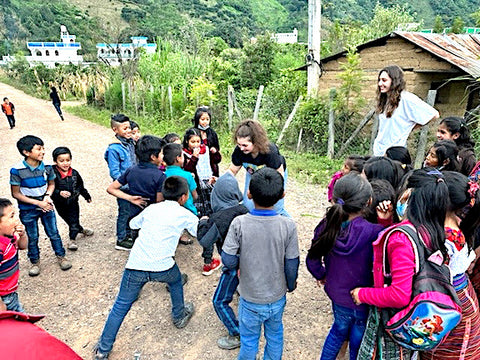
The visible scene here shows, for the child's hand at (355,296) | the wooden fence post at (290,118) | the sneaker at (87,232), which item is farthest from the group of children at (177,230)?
the wooden fence post at (290,118)

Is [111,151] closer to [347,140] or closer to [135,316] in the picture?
[135,316]

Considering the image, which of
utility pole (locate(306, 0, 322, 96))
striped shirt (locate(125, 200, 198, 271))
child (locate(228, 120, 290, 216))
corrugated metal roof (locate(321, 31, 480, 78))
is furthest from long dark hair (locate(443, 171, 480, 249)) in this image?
utility pole (locate(306, 0, 322, 96))

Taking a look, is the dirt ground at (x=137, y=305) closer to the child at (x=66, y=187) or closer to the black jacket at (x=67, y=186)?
the child at (x=66, y=187)

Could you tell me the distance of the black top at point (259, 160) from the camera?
2.97 metres

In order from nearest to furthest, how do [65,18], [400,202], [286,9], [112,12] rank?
[400,202]
[65,18]
[112,12]
[286,9]

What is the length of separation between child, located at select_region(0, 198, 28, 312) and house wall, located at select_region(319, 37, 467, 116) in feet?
22.2

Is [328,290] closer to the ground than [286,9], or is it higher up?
closer to the ground

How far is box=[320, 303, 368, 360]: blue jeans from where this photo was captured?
190cm

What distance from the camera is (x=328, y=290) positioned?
195cm

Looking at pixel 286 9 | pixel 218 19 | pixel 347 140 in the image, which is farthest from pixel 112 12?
pixel 347 140

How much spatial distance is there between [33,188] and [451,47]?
8298mm

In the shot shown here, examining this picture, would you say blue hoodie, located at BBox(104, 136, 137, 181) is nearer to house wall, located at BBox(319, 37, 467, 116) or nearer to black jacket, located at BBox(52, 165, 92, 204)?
black jacket, located at BBox(52, 165, 92, 204)

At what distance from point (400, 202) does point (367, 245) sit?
56 cm

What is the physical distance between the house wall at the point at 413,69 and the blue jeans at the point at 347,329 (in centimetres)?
630
